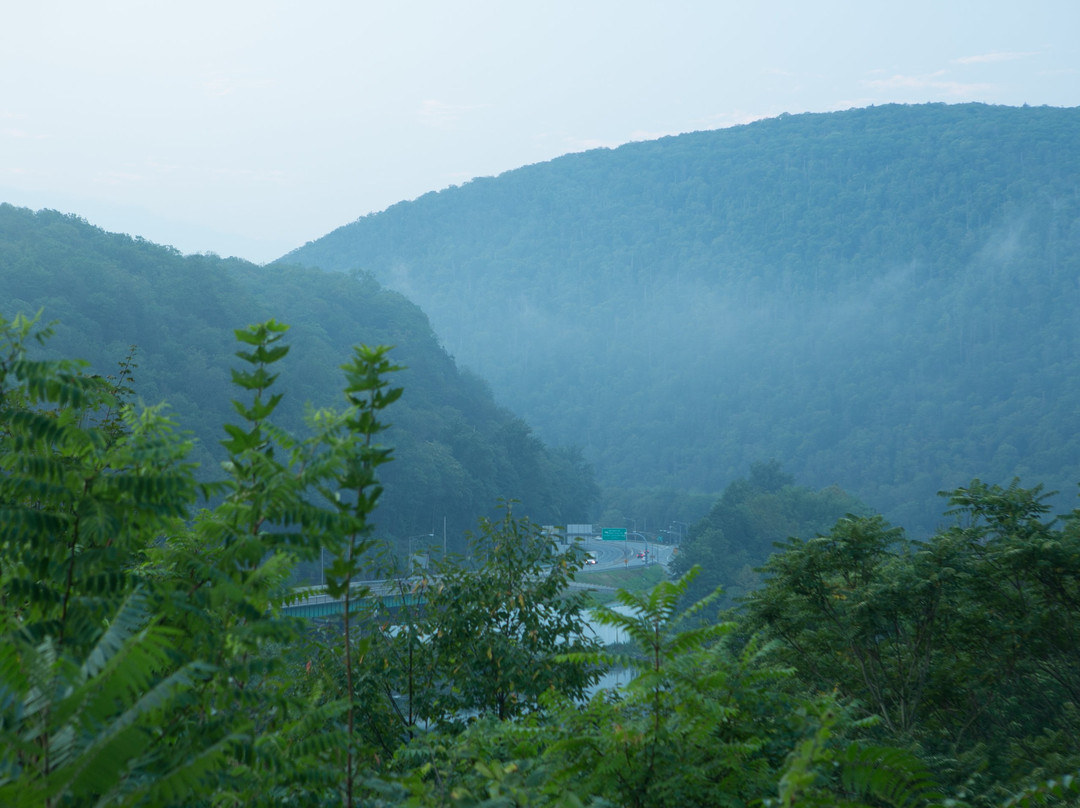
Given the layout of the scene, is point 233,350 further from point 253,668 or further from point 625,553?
point 253,668

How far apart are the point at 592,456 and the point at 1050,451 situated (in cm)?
6852

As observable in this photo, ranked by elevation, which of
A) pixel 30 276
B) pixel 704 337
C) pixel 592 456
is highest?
pixel 30 276

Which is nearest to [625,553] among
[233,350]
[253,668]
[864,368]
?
[233,350]

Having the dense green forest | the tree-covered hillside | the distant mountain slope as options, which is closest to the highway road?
the tree-covered hillside

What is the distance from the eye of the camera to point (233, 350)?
80250mm

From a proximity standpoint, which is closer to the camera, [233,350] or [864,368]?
[233,350]

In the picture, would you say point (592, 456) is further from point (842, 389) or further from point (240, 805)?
point (240, 805)

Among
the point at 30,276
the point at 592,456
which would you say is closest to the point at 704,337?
the point at 592,456

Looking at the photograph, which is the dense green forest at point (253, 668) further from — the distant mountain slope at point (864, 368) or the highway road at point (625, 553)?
the distant mountain slope at point (864, 368)

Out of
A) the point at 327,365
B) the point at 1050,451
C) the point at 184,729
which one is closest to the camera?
the point at 184,729

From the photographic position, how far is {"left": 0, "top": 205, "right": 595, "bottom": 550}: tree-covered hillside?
213 ft

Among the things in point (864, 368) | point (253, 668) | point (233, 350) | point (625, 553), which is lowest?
point (625, 553)

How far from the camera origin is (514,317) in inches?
7771

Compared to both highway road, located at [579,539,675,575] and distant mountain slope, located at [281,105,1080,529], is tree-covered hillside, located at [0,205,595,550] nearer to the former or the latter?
highway road, located at [579,539,675,575]
